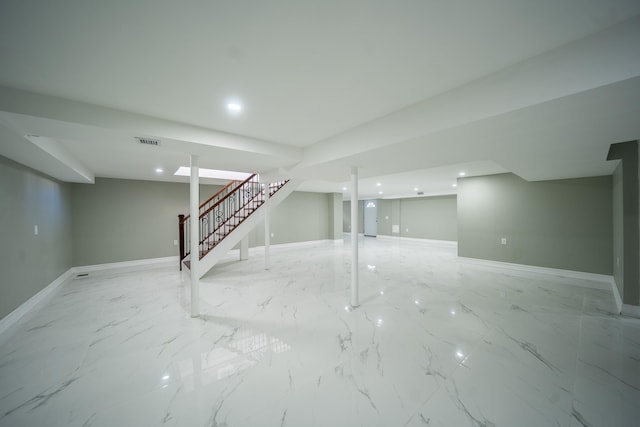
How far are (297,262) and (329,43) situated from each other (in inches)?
236

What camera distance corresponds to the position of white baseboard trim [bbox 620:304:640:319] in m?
3.23

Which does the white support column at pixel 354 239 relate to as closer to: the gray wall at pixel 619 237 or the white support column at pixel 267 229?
the white support column at pixel 267 229

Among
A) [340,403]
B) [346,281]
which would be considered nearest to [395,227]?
[346,281]

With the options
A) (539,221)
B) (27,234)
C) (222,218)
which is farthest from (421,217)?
(27,234)

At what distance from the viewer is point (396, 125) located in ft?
8.26

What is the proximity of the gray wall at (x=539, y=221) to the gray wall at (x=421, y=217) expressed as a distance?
3630 mm

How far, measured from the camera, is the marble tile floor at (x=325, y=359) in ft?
5.57

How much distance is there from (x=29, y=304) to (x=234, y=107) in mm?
4539

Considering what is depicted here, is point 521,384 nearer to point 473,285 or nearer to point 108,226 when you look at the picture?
point 473,285

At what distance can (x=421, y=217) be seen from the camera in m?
11.2

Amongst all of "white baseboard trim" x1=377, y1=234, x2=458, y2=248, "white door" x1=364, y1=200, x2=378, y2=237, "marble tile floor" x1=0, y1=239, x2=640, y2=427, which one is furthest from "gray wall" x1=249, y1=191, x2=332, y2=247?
"marble tile floor" x1=0, y1=239, x2=640, y2=427

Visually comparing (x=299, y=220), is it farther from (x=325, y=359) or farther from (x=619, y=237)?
(x=619, y=237)

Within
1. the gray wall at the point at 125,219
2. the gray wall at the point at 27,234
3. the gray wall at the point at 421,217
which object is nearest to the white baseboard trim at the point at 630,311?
the gray wall at the point at 421,217

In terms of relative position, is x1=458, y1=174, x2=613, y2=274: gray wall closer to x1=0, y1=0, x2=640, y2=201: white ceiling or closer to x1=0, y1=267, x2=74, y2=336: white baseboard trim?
x1=0, y1=0, x2=640, y2=201: white ceiling
